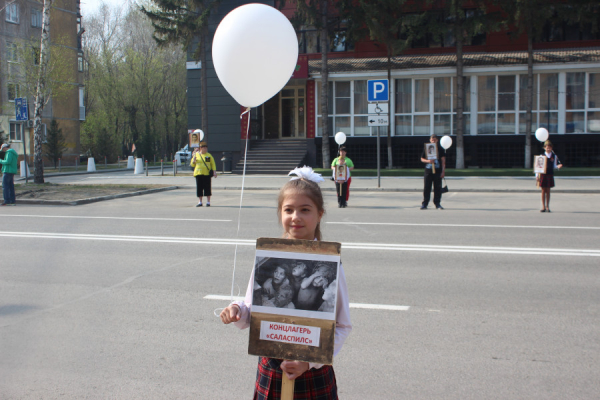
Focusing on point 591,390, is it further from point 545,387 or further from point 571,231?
point 571,231

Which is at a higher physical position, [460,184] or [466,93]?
[466,93]

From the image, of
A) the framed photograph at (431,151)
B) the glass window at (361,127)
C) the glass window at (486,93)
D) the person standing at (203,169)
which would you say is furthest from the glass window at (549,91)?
the person standing at (203,169)

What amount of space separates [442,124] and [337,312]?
2829 cm

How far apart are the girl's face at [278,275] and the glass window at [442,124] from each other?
1117 inches

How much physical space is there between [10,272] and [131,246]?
6.79 ft

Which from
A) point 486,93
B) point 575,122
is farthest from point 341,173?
point 575,122

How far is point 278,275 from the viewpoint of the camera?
2.11 meters

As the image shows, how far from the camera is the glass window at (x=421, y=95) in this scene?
29266 mm

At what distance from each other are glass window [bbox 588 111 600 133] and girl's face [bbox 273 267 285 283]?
29.5m

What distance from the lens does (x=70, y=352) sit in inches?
175

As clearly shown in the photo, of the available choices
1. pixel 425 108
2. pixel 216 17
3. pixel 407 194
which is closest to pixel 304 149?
pixel 425 108

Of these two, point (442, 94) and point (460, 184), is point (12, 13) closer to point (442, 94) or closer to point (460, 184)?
point (442, 94)

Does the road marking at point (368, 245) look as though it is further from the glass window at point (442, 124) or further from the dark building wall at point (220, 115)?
the dark building wall at point (220, 115)

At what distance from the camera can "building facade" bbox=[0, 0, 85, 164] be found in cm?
3450
